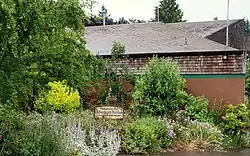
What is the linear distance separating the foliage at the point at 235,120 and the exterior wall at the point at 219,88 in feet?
2.87

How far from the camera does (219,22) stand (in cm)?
2564

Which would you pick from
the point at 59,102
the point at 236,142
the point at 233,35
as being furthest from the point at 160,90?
the point at 233,35

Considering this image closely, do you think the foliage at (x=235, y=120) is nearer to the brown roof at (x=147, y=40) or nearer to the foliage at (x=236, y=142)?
the foliage at (x=236, y=142)

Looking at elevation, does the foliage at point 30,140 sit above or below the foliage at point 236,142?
above

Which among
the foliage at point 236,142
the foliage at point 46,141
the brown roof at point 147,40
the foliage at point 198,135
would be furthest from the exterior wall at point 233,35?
the foliage at point 46,141

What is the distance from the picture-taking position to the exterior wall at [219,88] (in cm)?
1495

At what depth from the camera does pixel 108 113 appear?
1173 cm

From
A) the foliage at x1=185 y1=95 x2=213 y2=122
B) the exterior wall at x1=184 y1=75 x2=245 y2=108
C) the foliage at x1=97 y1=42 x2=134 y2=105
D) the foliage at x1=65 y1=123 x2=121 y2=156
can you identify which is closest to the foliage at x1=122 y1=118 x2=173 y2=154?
the foliage at x1=65 y1=123 x2=121 y2=156

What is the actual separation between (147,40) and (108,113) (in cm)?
759

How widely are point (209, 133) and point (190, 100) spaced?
2206 millimetres

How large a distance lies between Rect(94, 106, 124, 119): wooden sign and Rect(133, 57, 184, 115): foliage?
2364 millimetres

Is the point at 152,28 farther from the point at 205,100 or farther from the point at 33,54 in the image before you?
the point at 33,54

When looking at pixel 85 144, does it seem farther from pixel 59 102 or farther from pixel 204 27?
pixel 204 27

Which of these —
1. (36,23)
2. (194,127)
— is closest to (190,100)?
(194,127)
